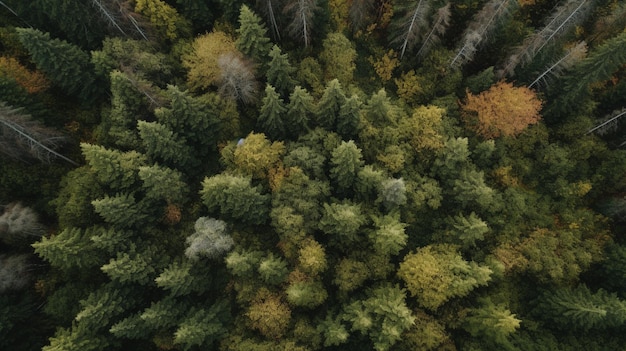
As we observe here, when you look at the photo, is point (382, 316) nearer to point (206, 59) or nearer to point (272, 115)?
point (272, 115)

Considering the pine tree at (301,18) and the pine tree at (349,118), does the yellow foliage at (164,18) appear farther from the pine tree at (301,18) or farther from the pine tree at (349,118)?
the pine tree at (349,118)

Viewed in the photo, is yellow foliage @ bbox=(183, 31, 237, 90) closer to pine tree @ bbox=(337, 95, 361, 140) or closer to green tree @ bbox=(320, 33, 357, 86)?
green tree @ bbox=(320, 33, 357, 86)

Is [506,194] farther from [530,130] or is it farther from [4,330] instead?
[4,330]

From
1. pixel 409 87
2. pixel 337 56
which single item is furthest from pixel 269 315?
pixel 409 87

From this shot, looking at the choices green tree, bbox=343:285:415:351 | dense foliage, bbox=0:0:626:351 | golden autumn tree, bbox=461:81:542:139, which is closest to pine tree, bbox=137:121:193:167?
dense foliage, bbox=0:0:626:351

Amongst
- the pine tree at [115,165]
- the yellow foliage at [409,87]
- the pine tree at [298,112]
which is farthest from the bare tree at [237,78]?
the yellow foliage at [409,87]

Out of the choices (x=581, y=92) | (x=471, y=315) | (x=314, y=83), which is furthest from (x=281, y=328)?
(x=581, y=92)
